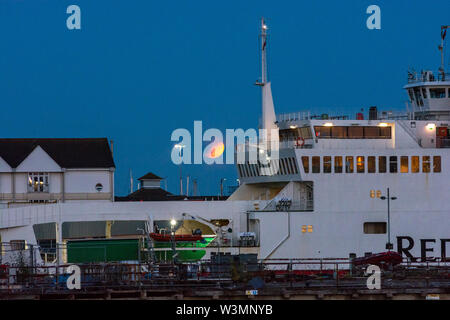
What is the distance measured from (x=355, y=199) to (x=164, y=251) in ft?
38.2

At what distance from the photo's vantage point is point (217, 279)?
54156mm

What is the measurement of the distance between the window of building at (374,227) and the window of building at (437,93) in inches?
416

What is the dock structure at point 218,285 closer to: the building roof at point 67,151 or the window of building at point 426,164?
the window of building at point 426,164

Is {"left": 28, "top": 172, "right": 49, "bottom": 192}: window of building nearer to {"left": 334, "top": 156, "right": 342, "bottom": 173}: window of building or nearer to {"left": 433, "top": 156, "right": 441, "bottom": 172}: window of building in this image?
{"left": 334, "top": 156, "right": 342, "bottom": 173}: window of building

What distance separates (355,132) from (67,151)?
27240mm

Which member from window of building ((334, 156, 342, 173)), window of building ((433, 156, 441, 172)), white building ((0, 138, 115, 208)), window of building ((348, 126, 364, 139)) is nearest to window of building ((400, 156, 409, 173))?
window of building ((433, 156, 441, 172))

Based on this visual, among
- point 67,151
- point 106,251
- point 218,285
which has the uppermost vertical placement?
point 67,151

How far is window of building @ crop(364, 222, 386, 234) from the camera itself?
232 feet

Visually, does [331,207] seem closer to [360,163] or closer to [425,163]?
[360,163]

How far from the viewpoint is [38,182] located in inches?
3418

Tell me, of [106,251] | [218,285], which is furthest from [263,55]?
[218,285]

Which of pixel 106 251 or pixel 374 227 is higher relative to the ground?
pixel 374 227

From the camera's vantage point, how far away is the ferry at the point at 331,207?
69.9 m

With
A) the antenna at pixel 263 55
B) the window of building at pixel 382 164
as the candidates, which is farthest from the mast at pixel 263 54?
the window of building at pixel 382 164
